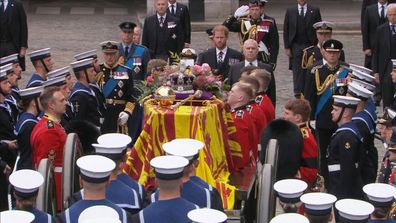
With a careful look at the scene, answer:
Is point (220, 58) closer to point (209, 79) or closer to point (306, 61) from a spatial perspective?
point (306, 61)

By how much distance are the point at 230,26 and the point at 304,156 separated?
249 inches

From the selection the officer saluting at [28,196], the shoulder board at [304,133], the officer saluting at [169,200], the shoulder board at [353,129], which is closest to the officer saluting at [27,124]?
the shoulder board at [304,133]

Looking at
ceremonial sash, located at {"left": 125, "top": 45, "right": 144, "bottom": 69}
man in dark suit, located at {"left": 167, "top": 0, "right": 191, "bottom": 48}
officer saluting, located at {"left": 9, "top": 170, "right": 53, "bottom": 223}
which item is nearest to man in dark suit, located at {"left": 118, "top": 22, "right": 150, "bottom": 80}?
ceremonial sash, located at {"left": 125, "top": 45, "right": 144, "bottom": 69}

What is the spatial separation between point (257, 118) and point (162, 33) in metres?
5.65

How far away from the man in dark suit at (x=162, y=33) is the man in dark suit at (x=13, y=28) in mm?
2501

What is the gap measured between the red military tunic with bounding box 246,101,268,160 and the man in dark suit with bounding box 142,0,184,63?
5281 mm

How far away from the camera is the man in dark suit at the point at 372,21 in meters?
17.2

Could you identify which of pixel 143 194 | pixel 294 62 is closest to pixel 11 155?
pixel 143 194

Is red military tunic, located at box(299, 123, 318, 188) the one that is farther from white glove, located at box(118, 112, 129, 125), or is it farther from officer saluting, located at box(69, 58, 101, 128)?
white glove, located at box(118, 112, 129, 125)

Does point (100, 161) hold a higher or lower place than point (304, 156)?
higher

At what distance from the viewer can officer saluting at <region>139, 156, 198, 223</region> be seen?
6.79 metres

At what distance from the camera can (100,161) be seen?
7062 mm

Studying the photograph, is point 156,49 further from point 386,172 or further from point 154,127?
point 386,172

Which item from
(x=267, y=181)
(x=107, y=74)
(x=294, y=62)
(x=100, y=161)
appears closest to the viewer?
(x=100, y=161)
